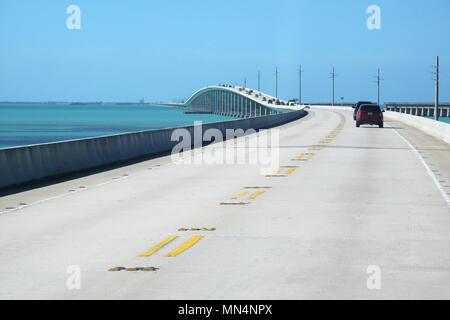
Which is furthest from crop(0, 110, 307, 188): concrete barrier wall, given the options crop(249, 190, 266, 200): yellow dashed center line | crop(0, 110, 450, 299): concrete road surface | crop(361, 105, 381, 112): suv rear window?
crop(361, 105, 381, 112): suv rear window

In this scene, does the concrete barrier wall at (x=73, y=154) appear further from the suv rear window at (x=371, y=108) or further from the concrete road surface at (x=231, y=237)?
the suv rear window at (x=371, y=108)

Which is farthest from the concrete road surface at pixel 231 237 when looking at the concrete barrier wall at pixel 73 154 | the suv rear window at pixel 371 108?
the suv rear window at pixel 371 108

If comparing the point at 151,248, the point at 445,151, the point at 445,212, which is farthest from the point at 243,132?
the point at 151,248

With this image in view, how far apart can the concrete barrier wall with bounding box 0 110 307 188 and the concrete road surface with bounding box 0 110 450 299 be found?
985 mm

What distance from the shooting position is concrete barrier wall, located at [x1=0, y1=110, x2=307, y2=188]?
18.8m

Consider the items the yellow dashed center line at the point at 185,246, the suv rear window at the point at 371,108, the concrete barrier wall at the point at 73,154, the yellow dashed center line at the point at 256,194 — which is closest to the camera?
the yellow dashed center line at the point at 185,246

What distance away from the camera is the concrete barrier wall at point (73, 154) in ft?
61.5

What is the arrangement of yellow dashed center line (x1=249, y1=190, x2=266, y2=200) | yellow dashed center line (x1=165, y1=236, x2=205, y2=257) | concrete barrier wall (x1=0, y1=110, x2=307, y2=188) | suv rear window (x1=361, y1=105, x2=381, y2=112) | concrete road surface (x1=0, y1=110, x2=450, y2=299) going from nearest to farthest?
concrete road surface (x1=0, y1=110, x2=450, y2=299), yellow dashed center line (x1=165, y1=236, x2=205, y2=257), yellow dashed center line (x1=249, y1=190, x2=266, y2=200), concrete barrier wall (x1=0, y1=110, x2=307, y2=188), suv rear window (x1=361, y1=105, x2=381, y2=112)

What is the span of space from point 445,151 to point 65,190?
17515 millimetres

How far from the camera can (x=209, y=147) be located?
111ft

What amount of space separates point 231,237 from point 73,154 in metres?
12.1

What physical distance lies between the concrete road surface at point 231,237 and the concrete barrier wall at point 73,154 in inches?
38.8

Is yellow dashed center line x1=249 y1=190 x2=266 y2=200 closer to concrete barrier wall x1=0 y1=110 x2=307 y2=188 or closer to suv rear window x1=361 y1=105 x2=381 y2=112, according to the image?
concrete barrier wall x1=0 y1=110 x2=307 y2=188
